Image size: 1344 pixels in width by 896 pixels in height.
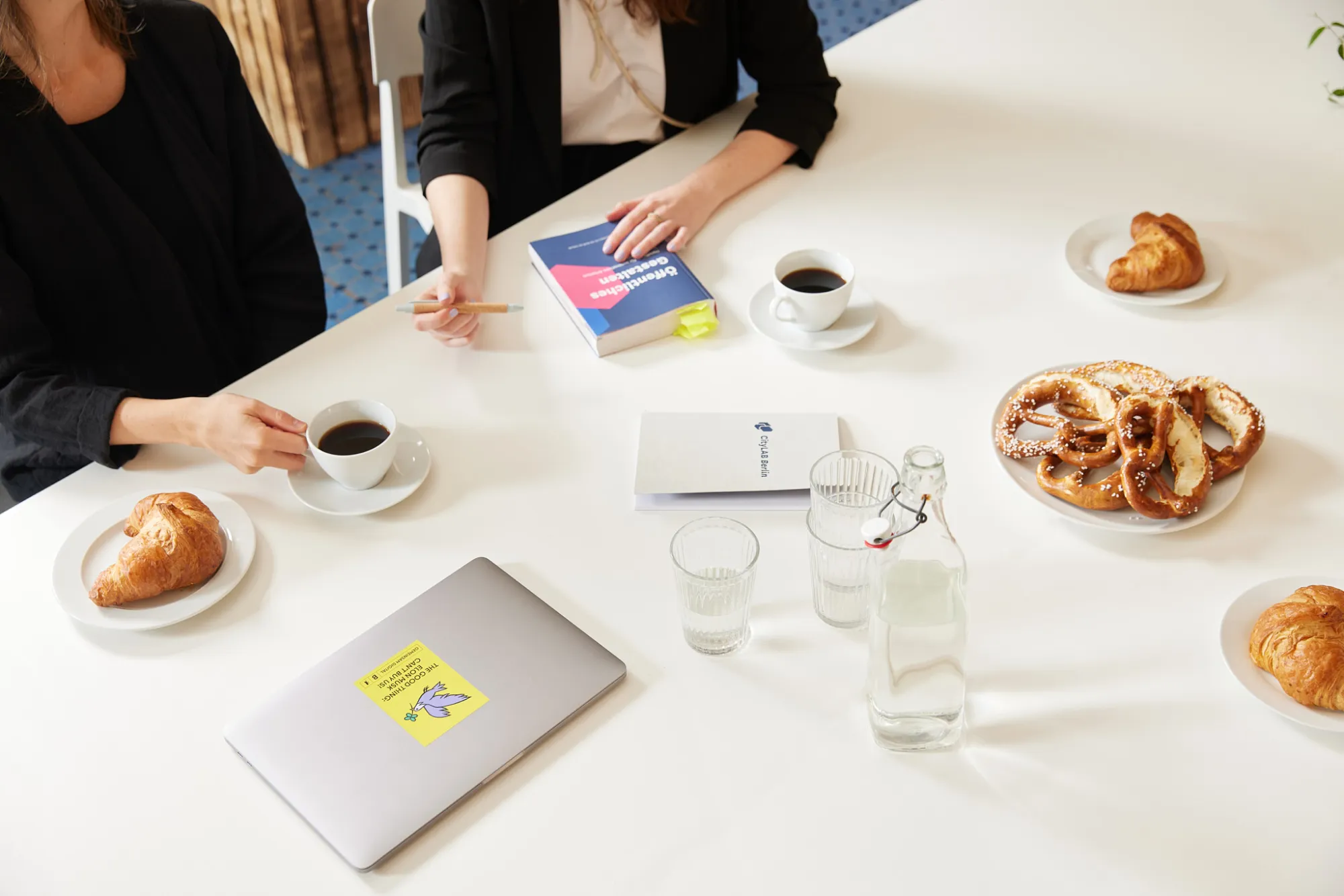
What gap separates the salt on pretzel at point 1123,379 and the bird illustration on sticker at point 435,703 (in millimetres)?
723

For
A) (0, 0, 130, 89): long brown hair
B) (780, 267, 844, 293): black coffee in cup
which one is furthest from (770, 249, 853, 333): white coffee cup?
(0, 0, 130, 89): long brown hair

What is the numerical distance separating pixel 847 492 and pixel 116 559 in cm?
74

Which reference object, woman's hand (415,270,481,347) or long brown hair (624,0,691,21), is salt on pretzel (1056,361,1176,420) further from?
long brown hair (624,0,691,21)

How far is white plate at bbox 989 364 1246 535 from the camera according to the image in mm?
1028

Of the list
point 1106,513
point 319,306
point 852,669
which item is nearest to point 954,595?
point 852,669

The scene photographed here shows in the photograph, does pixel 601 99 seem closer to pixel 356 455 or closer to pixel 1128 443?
pixel 356 455

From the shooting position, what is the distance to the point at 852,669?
3.05ft

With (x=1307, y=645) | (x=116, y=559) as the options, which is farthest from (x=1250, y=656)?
(x=116, y=559)

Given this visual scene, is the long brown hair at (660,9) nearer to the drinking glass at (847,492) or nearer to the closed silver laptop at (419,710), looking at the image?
the drinking glass at (847,492)

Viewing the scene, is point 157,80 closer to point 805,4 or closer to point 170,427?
point 170,427

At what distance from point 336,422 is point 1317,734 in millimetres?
980

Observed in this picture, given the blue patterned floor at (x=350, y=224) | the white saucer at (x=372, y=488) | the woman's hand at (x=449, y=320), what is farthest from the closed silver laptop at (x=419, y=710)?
the blue patterned floor at (x=350, y=224)

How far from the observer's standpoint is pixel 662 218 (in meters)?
1.42

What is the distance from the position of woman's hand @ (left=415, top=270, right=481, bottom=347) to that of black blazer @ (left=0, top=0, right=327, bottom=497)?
34 centimetres
